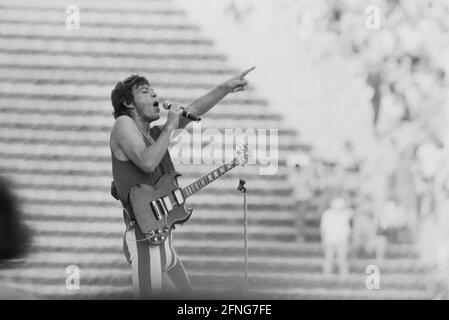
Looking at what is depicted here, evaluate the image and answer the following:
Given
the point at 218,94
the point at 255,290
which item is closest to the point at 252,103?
the point at 218,94

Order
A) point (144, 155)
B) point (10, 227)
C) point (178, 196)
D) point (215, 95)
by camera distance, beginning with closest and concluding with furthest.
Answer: point (144, 155) → point (178, 196) → point (215, 95) → point (10, 227)

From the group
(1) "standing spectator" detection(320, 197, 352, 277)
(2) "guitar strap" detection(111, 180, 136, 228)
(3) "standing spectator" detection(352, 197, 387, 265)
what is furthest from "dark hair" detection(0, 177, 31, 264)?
(3) "standing spectator" detection(352, 197, 387, 265)

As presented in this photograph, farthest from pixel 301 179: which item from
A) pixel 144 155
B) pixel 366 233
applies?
pixel 144 155

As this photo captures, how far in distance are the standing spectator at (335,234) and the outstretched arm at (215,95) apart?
0.84m

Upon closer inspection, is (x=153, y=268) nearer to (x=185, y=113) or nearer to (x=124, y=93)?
(x=185, y=113)

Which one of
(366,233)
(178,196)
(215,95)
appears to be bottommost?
(366,233)

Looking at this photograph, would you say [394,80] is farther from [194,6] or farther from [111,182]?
[111,182]

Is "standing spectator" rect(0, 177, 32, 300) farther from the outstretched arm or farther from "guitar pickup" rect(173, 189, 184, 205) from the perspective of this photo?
the outstretched arm

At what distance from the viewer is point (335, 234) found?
6.51 meters

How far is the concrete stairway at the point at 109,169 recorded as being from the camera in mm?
6520

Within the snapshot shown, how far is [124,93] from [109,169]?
0.43 meters

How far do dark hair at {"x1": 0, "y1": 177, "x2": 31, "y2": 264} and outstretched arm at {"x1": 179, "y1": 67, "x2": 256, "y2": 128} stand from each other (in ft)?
3.32

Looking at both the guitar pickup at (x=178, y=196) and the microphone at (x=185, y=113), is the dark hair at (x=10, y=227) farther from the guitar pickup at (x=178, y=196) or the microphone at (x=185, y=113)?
the microphone at (x=185, y=113)

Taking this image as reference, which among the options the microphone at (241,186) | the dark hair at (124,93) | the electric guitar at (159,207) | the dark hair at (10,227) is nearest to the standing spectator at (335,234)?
the microphone at (241,186)
